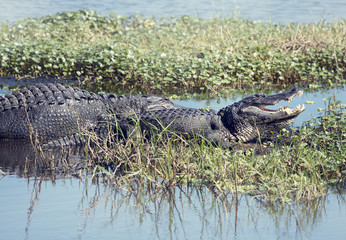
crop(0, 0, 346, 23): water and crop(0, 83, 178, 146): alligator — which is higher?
crop(0, 0, 346, 23): water

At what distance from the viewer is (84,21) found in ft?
51.6

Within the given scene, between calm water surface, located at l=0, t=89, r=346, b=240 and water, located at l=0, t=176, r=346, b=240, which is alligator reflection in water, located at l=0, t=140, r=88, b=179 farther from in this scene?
water, located at l=0, t=176, r=346, b=240

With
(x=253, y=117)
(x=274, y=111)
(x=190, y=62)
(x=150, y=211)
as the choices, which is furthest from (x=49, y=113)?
(x=190, y=62)

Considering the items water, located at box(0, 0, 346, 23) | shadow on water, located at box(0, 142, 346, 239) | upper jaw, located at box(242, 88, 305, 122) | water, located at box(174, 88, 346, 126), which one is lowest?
water, located at box(174, 88, 346, 126)

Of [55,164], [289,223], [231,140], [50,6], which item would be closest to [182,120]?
[231,140]

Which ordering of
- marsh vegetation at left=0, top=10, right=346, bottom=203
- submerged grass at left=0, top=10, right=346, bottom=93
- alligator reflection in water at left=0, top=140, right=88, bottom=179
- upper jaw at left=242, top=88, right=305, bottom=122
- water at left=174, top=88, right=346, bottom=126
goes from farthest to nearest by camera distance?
submerged grass at left=0, top=10, right=346, bottom=93
water at left=174, top=88, right=346, bottom=126
upper jaw at left=242, top=88, right=305, bottom=122
alligator reflection in water at left=0, top=140, right=88, bottom=179
marsh vegetation at left=0, top=10, right=346, bottom=203

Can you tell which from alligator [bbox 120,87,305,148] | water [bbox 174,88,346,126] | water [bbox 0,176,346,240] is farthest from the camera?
water [bbox 174,88,346,126]

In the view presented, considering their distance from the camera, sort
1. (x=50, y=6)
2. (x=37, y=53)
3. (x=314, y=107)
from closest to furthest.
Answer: (x=314, y=107) → (x=37, y=53) → (x=50, y=6)

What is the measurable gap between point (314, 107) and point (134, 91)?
3.39m

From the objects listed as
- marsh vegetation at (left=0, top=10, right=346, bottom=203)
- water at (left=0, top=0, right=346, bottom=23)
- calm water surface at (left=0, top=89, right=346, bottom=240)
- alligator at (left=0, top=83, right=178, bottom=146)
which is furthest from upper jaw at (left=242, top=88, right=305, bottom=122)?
water at (left=0, top=0, right=346, bottom=23)

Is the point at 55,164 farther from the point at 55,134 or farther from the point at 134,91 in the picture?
the point at 134,91

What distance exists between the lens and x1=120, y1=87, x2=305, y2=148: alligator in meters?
7.05

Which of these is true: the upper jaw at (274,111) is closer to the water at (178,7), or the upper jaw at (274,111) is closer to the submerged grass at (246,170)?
the submerged grass at (246,170)

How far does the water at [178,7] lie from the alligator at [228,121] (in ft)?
54.3
